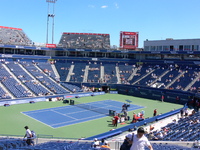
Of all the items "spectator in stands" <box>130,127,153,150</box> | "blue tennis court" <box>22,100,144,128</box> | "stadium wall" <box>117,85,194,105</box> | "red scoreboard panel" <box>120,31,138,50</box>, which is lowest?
"blue tennis court" <box>22,100,144,128</box>

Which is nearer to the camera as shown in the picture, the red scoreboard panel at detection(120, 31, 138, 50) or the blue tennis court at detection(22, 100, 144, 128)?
the blue tennis court at detection(22, 100, 144, 128)

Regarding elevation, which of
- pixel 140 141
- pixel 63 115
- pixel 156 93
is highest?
pixel 140 141

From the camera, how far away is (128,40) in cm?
5844

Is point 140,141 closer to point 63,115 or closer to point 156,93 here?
point 63,115

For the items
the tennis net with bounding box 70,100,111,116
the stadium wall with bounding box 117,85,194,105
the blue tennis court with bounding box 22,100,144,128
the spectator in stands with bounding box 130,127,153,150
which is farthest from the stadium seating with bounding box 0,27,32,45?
the spectator in stands with bounding box 130,127,153,150

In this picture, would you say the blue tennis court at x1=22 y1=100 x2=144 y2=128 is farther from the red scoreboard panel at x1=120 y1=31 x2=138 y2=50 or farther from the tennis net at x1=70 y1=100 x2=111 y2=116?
the red scoreboard panel at x1=120 y1=31 x2=138 y2=50

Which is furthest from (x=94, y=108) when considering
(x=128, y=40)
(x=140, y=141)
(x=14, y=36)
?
(x=14, y=36)

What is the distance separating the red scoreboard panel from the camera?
5844cm

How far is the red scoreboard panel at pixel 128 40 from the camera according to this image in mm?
58438

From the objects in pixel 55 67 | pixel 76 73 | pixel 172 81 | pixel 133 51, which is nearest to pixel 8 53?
pixel 55 67

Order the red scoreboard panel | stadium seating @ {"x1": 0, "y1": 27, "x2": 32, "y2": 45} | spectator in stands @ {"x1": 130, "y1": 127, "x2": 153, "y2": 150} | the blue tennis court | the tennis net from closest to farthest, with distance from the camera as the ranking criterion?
1. spectator in stands @ {"x1": 130, "y1": 127, "x2": 153, "y2": 150}
2. the blue tennis court
3. the tennis net
4. stadium seating @ {"x1": 0, "y1": 27, "x2": 32, "y2": 45}
5. the red scoreboard panel

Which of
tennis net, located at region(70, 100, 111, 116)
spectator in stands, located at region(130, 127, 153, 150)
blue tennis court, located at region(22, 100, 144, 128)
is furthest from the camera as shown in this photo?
tennis net, located at region(70, 100, 111, 116)

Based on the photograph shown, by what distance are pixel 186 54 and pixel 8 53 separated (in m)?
42.1

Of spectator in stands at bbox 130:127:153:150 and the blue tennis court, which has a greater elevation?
spectator in stands at bbox 130:127:153:150
